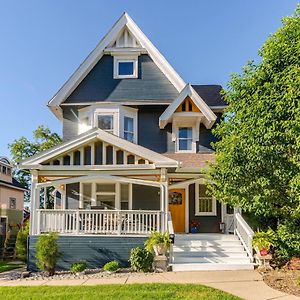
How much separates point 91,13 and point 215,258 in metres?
10.3

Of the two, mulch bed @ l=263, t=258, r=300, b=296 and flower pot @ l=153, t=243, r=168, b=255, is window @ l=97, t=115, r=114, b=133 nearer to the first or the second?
flower pot @ l=153, t=243, r=168, b=255

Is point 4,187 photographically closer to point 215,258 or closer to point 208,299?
point 215,258

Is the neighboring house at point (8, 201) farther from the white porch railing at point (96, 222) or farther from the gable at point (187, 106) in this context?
the gable at point (187, 106)

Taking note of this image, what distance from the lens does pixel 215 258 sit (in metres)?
12.6

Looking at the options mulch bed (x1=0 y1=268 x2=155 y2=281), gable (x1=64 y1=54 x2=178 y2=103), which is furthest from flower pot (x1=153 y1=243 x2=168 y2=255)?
gable (x1=64 y1=54 x2=178 y2=103)

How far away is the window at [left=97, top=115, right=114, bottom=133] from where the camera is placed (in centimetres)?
1685

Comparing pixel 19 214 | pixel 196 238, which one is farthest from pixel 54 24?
pixel 19 214

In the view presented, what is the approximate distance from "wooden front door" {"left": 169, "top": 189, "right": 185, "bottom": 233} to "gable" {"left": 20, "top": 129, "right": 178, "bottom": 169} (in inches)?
153

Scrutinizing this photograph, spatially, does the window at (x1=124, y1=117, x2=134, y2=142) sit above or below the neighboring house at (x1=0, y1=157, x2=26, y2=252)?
above

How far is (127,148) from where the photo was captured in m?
13.5

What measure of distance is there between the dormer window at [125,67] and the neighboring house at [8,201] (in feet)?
38.9

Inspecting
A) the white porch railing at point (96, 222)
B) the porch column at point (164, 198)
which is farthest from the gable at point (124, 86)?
the white porch railing at point (96, 222)

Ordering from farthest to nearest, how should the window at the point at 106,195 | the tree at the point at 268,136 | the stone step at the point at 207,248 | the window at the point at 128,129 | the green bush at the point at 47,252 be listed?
1. the window at the point at 128,129
2. the window at the point at 106,195
3. the stone step at the point at 207,248
4. the green bush at the point at 47,252
5. the tree at the point at 268,136

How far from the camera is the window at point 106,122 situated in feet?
55.3
